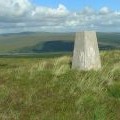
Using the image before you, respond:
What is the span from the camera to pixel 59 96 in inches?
440

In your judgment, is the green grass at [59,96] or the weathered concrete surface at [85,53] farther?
the weathered concrete surface at [85,53]

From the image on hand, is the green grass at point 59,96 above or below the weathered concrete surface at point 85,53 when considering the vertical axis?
below

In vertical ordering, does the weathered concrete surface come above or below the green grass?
above

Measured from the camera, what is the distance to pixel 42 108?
9805 mm

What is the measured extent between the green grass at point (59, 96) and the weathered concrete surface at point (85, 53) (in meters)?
1.54

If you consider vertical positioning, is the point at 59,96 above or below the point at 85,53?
below

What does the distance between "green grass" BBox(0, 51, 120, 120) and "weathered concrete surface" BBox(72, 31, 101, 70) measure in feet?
5.06

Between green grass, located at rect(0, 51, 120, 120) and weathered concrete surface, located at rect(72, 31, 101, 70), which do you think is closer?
green grass, located at rect(0, 51, 120, 120)

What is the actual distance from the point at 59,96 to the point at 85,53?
5.87 m

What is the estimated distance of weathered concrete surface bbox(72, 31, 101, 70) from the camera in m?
16.8

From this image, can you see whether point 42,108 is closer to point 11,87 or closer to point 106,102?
point 106,102

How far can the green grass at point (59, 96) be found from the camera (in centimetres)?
907

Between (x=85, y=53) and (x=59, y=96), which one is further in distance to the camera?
(x=85, y=53)

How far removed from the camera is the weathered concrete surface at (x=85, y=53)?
55.1 ft
